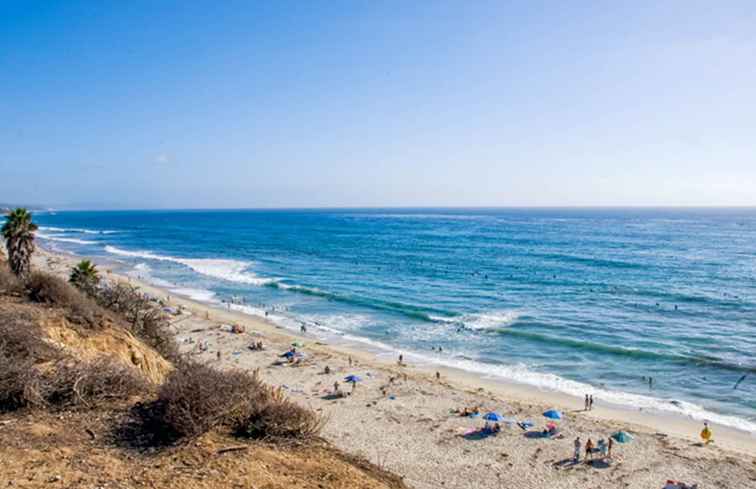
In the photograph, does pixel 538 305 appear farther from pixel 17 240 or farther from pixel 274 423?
pixel 17 240

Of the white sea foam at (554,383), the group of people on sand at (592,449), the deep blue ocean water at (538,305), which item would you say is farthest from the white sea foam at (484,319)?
the group of people on sand at (592,449)

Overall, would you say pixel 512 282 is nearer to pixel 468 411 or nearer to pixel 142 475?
pixel 468 411

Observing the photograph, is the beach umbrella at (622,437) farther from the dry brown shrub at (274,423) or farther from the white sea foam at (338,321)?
the white sea foam at (338,321)

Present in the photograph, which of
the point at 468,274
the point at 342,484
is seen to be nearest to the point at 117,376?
the point at 342,484

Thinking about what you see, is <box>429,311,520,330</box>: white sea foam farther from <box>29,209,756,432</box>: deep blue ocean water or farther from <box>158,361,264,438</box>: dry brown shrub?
<box>158,361,264,438</box>: dry brown shrub

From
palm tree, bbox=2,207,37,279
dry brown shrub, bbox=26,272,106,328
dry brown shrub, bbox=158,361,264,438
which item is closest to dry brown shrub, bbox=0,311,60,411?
dry brown shrub, bbox=158,361,264,438

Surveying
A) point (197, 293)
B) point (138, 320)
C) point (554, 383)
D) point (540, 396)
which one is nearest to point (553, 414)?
point (540, 396)
